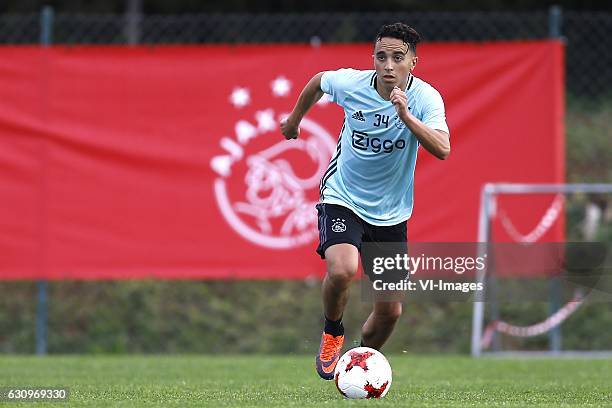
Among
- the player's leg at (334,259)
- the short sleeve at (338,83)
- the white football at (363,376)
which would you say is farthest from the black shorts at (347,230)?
the white football at (363,376)

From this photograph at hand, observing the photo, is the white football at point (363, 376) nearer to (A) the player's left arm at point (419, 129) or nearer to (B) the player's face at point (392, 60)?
(A) the player's left arm at point (419, 129)

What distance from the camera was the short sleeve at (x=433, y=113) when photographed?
6.91 m

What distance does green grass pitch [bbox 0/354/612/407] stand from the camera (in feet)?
21.6

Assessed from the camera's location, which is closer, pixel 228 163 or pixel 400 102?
pixel 400 102

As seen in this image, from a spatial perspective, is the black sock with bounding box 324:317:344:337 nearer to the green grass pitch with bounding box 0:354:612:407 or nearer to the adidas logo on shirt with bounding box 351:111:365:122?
the green grass pitch with bounding box 0:354:612:407

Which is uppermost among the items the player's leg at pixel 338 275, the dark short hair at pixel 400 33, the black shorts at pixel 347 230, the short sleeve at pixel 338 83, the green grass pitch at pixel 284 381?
the dark short hair at pixel 400 33

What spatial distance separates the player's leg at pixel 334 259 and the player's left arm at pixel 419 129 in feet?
2.62

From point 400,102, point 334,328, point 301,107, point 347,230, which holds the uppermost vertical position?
point 301,107

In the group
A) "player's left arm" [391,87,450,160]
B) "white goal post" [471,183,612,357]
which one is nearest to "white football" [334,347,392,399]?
"player's left arm" [391,87,450,160]

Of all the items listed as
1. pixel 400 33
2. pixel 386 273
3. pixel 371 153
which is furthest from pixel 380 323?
pixel 400 33

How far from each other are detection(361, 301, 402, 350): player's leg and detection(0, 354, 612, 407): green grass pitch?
0.34 m

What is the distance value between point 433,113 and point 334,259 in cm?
100

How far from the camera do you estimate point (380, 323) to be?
757 centimetres

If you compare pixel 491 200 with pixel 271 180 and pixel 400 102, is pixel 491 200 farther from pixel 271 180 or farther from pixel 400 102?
pixel 400 102
